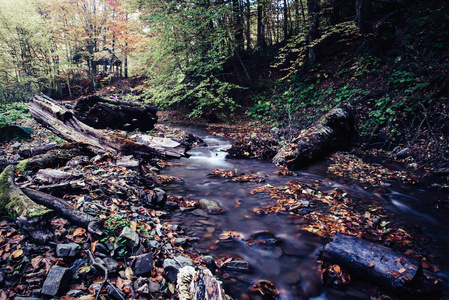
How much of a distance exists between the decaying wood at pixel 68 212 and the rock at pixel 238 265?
1528mm

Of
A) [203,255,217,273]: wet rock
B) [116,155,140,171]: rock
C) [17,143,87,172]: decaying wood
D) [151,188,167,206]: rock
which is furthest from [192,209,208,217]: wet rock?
[17,143,87,172]: decaying wood

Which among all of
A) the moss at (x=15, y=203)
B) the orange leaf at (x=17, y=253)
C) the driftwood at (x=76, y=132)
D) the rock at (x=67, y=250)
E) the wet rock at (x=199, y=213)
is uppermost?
the driftwood at (x=76, y=132)

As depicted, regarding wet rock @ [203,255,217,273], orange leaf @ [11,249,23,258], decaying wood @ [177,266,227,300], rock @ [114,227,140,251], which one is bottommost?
wet rock @ [203,255,217,273]

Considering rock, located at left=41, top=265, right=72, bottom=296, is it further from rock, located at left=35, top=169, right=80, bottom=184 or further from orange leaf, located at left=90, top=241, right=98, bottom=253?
rock, located at left=35, top=169, right=80, bottom=184

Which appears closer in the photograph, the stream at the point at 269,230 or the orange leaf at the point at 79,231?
the orange leaf at the point at 79,231

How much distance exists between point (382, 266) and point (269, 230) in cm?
145

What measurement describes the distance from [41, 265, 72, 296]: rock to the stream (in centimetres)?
144

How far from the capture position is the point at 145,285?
5.81ft

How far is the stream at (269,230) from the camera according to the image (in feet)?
7.63

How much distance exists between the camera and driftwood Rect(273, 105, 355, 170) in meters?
6.20

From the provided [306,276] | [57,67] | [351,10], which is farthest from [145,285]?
[57,67]

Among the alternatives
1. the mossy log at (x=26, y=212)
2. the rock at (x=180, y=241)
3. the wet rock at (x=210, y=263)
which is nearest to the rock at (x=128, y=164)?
the mossy log at (x=26, y=212)

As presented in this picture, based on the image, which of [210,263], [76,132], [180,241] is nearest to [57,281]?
[180,241]

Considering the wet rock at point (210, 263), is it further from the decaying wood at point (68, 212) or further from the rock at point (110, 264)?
the decaying wood at point (68, 212)
